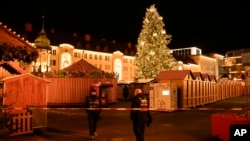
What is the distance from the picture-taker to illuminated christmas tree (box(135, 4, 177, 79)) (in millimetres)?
39312

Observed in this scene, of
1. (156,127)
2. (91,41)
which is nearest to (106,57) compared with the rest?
(91,41)

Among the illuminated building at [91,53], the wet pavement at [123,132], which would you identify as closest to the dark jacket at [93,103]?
the wet pavement at [123,132]

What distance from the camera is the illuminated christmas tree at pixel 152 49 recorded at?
39.3 metres

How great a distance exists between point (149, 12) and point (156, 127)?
91.7ft

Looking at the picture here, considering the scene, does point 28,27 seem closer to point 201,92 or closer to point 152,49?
point 152,49

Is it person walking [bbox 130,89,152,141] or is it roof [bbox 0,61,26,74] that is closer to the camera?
person walking [bbox 130,89,152,141]

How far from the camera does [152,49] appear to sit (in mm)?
39688

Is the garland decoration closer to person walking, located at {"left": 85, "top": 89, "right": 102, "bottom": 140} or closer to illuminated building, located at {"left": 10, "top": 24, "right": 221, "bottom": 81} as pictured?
person walking, located at {"left": 85, "top": 89, "right": 102, "bottom": 140}

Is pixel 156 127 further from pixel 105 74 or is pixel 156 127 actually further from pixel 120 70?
pixel 120 70

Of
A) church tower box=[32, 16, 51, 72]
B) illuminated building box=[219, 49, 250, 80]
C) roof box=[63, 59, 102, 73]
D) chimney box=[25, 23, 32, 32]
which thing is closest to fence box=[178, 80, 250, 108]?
roof box=[63, 59, 102, 73]

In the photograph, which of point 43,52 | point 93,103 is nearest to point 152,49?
point 43,52

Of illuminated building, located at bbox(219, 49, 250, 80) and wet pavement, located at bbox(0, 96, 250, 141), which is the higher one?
illuminated building, located at bbox(219, 49, 250, 80)

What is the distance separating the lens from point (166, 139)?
1179 centimetres

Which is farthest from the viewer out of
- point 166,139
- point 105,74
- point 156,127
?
point 105,74
